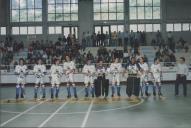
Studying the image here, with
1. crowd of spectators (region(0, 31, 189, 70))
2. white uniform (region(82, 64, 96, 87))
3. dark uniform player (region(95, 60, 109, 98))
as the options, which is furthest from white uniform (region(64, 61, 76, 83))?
crowd of spectators (region(0, 31, 189, 70))

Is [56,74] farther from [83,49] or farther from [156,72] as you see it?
[83,49]

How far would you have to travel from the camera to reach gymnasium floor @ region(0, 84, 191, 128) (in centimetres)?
1616

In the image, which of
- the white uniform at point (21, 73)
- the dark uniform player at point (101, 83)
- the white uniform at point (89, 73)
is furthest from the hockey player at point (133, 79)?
the white uniform at point (21, 73)

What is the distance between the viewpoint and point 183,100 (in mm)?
23688

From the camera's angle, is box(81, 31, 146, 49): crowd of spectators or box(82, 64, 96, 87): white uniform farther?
box(81, 31, 146, 49): crowd of spectators

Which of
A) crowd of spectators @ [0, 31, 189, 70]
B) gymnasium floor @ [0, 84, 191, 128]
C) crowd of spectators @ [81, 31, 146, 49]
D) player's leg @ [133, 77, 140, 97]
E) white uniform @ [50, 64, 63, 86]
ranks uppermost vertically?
crowd of spectators @ [81, 31, 146, 49]

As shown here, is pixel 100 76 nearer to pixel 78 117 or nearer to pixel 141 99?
pixel 141 99

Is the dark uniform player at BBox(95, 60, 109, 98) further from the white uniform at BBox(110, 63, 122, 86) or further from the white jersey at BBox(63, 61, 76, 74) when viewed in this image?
the white jersey at BBox(63, 61, 76, 74)

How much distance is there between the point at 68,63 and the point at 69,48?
1891cm

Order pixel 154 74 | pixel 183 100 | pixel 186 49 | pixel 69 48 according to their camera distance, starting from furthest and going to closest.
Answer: pixel 186 49 < pixel 69 48 < pixel 154 74 < pixel 183 100

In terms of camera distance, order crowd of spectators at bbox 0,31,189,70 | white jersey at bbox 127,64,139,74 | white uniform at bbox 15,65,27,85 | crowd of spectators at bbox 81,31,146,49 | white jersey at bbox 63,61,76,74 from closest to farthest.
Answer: white jersey at bbox 127,64,139,74
white uniform at bbox 15,65,27,85
white jersey at bbox 63,61,76,74
crowd of spectators at bbox 0,31,189,70
crowd of spectators at bbox 81,31,146,49

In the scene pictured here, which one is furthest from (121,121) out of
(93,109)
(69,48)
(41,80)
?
(69,48)

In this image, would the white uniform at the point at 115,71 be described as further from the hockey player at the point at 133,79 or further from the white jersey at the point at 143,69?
the white jersey at the point at 143,69

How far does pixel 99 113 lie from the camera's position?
1897 cm
